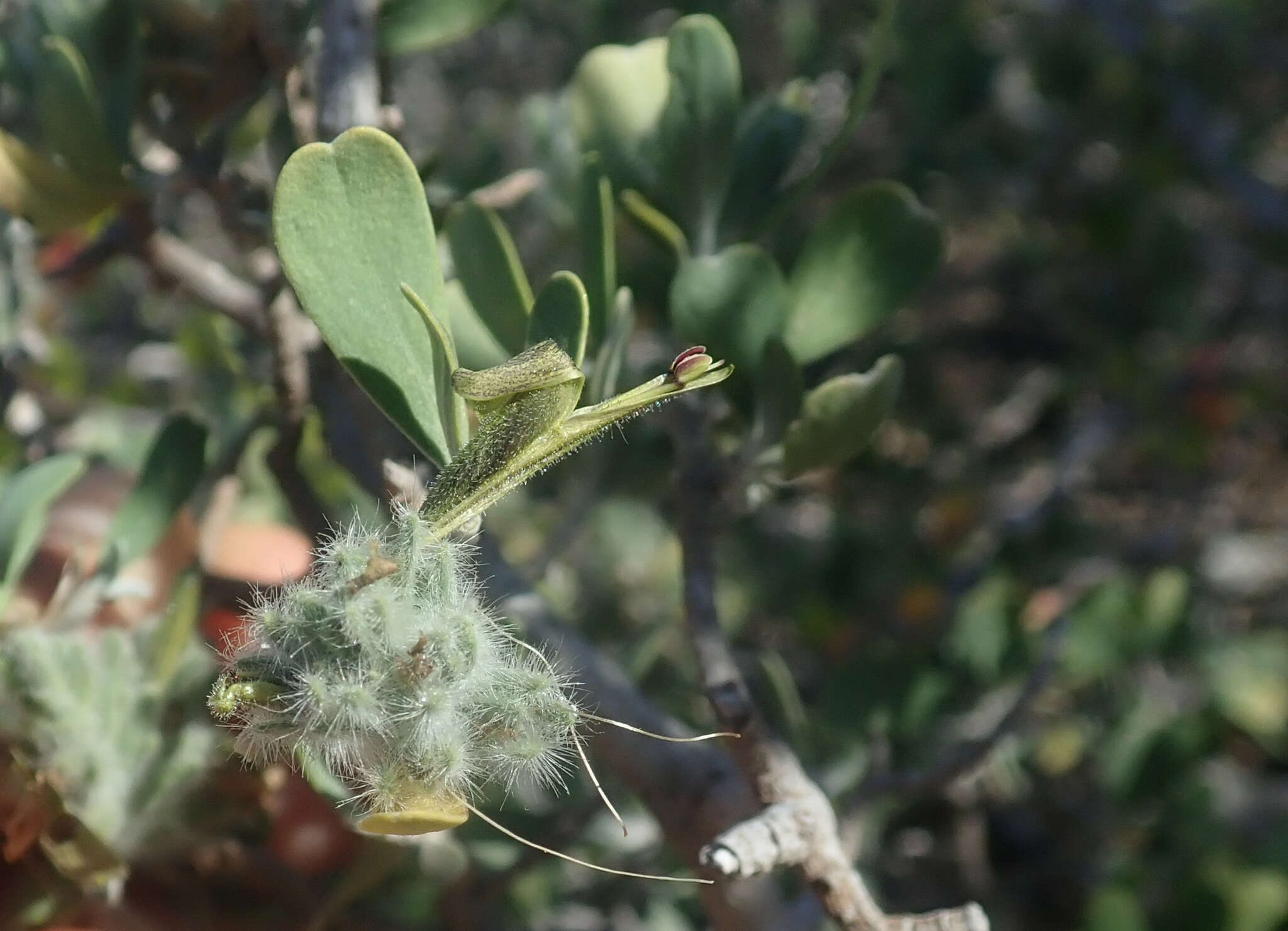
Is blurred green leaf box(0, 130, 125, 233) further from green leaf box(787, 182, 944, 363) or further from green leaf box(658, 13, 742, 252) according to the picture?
green leaf box(787, 182, 944, 363)

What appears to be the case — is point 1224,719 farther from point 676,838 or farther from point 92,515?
point 92,515

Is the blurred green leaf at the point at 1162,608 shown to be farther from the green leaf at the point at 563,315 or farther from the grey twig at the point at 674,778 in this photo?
the green leaf at the point at 563,315

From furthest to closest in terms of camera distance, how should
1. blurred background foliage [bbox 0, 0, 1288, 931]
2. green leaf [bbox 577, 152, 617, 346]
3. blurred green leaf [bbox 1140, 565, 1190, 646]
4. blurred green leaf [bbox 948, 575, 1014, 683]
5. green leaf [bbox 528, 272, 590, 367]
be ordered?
blurred green leaf [bbox 1140, 565, 1190, 646]
blurred green leaf [bbox 948, 575, 1014, 683]
blurred background foliage [bbox 0, 0, 1288, 931]
green leaf [bbox 577, 152, 617, 346]
green leaf [bbox 528, 272, 590, 367]

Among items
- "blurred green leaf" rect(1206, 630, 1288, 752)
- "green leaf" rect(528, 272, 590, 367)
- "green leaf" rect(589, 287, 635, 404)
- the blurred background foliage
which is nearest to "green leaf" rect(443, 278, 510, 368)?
the blurred background foliage

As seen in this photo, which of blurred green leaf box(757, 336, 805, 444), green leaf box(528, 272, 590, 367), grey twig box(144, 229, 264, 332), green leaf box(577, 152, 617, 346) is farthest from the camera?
grey twig box(144, 229, 264, 332)

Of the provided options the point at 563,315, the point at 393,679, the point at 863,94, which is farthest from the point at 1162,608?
the point at 393,679

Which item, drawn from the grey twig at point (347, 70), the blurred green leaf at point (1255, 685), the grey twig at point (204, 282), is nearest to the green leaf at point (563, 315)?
the grey twig at point (347, 70)

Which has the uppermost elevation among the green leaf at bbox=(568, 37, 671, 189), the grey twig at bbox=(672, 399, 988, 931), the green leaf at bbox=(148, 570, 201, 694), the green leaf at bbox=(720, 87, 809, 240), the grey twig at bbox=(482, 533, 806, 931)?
the green leaf at bbox=(568, 37, 671, 189)
